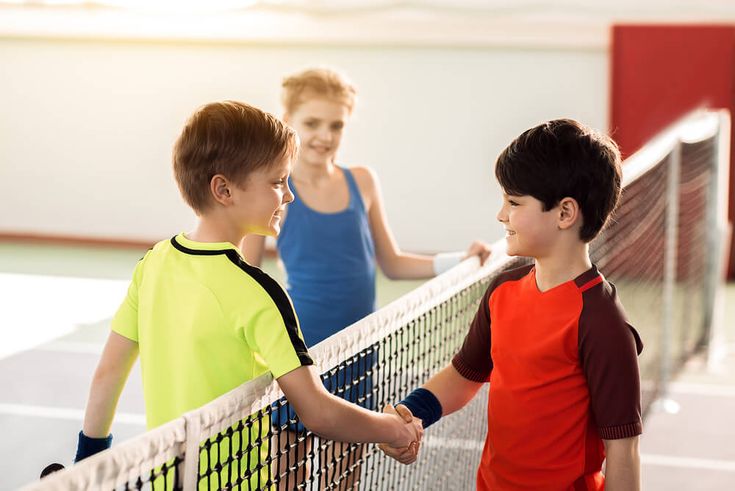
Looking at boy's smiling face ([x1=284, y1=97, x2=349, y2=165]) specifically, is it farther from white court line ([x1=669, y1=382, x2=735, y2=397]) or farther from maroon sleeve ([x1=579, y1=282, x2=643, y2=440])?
white court line ([x1=669, y1=382, x2=735, y2=397])

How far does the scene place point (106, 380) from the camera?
6.70 feet

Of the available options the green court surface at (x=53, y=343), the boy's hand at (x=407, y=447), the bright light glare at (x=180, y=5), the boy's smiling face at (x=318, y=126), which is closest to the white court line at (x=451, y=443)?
the boy's smiling face at (x=318, y=126)

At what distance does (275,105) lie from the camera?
895cm

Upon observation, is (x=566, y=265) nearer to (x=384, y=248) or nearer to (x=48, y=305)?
(x=384, y=248)

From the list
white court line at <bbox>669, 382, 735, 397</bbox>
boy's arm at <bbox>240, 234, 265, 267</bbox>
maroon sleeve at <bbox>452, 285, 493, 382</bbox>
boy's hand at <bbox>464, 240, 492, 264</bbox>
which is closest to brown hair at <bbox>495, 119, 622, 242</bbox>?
maroon sleeve at <bbox>452, 285, 493, 382</bbox>

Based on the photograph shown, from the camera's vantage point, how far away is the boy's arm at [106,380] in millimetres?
2047

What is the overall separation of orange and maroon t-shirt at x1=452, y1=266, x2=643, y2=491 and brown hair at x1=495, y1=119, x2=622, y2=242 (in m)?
0.14

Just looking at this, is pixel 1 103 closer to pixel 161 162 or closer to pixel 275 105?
pixel 161 162

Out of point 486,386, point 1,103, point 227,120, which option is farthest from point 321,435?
point 1,103

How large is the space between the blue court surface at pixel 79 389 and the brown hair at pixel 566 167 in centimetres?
164

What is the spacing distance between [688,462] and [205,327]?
3260 mm

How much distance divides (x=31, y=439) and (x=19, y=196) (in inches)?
211

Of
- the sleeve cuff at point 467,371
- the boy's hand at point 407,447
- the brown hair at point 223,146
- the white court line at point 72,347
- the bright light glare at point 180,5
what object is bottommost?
the white court line at point 72,347

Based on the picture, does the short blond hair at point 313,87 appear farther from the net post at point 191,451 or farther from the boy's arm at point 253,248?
the net post at point 191,451
